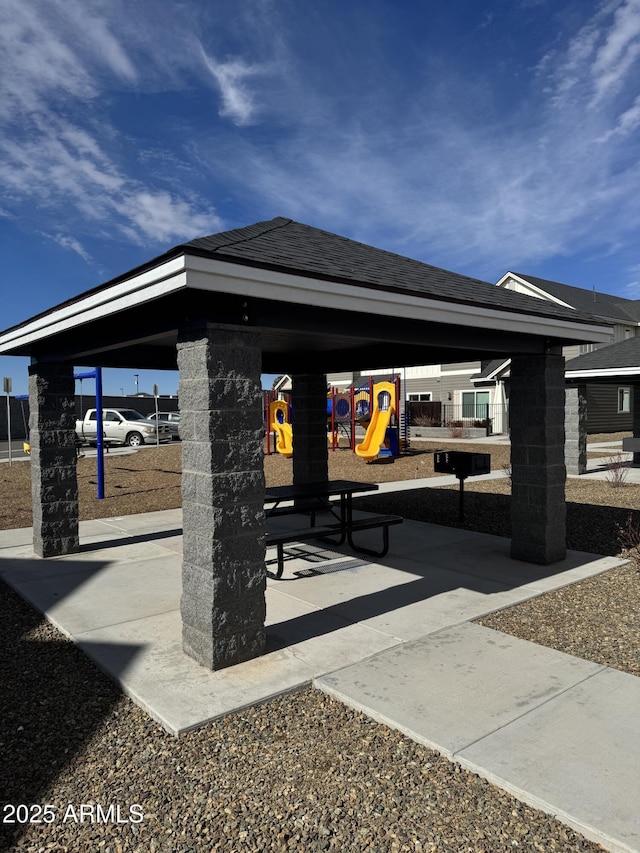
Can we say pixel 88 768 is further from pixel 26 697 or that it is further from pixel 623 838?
pixel 623 838

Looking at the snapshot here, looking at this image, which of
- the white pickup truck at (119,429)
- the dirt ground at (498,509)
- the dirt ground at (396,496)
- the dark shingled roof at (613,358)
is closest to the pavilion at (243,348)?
the dirt ground at (498,509)

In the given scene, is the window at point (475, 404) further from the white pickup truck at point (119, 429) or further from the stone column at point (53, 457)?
the stone column at point (53, 457)

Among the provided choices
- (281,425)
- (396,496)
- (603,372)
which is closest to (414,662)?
(396,496)

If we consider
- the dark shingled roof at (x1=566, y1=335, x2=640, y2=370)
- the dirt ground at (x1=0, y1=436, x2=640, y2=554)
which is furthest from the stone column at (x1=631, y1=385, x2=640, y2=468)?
the dirt ground at (x1=0, y1=436, x2=640, y2=554)

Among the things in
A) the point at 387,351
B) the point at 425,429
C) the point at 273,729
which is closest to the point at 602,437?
the point at 425,429

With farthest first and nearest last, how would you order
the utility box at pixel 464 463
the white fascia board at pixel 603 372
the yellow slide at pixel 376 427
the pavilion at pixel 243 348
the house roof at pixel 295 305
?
1. the yellow slide at pixel 376 427
2. the white fascia board at pixel 603 372
3. the utility box at pixel 464 463
4. the pavilion at pixel 243 348
5. the house roof at pixel 295 305

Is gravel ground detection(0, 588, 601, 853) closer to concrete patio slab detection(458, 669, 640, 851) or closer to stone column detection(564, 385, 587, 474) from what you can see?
concrete patio slab detection(458, 669, 640, 851)

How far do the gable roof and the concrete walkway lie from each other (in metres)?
25.3

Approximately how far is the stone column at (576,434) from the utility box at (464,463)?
7.49m

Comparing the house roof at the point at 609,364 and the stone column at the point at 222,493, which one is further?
the house roof at the point at 609,364

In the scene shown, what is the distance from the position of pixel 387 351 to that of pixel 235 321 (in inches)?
171

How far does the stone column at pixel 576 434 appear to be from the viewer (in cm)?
1561

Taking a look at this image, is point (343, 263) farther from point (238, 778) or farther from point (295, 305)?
point (238, 778)

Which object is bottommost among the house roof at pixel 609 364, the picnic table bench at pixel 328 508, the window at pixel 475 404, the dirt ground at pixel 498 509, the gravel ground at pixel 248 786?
the gravel ground at pixel 248 786
